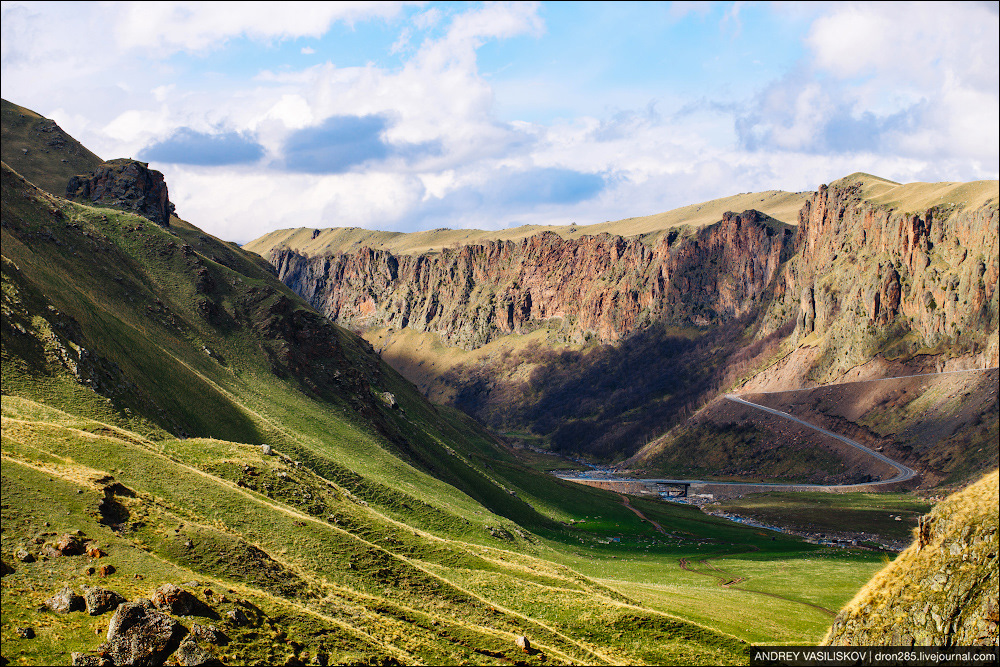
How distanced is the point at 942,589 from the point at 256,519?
4037cm

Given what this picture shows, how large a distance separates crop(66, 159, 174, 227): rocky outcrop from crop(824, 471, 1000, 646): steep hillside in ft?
462

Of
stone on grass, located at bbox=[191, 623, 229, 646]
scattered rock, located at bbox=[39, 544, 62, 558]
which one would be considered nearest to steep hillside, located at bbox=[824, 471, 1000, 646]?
stone on grass, located at bbox=[191, 623, 229, 646]

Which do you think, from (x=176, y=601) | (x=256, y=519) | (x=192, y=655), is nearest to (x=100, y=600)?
(x=176, y=601)

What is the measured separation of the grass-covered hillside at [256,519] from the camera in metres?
34.6

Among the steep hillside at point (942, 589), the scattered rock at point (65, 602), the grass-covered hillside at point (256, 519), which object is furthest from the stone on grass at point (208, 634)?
the steep hillside at point (942, 589)

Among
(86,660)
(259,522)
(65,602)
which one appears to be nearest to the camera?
(86,660)

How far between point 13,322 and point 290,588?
132 feet

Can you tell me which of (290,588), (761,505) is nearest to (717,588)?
(290,588)

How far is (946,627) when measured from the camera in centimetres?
2272

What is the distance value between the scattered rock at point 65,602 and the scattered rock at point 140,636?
2617mm

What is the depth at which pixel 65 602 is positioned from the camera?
30.9 m

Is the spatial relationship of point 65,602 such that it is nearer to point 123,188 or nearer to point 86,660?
point 86,660

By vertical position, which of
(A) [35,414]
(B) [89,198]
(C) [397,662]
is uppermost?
(B) [89,198]

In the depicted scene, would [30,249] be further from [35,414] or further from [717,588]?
[717,588]
